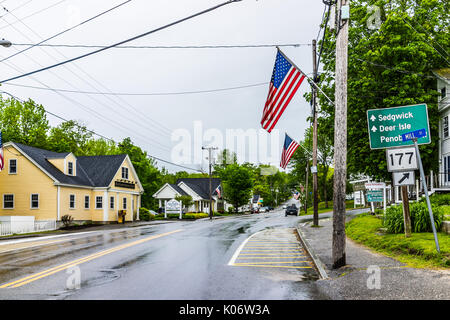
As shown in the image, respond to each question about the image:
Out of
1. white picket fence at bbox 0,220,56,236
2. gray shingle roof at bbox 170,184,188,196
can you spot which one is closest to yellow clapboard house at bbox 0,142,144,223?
white picket fence at bbox 0,220,56,236

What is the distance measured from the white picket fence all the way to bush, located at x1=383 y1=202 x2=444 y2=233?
910 inches

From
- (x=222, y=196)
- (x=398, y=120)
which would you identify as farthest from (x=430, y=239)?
(x=222, y=196)

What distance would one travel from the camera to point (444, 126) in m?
28.0

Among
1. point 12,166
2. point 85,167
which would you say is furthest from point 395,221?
point 85,167

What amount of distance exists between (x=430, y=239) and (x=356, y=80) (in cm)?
1477

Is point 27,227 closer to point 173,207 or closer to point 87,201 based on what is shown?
point 87,201

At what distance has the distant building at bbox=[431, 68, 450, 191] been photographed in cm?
2573

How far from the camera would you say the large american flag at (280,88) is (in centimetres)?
1436

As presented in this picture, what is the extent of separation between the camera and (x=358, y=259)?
11266 mm

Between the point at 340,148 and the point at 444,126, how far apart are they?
71.4 ft

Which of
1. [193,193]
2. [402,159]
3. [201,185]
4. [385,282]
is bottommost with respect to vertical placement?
[385,282]

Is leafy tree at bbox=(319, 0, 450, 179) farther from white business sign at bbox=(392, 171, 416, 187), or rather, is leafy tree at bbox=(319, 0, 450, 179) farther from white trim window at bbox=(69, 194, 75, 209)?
white trim window at bbox=(69, 194, 75, 209)

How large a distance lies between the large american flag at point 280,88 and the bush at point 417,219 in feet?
19.6
